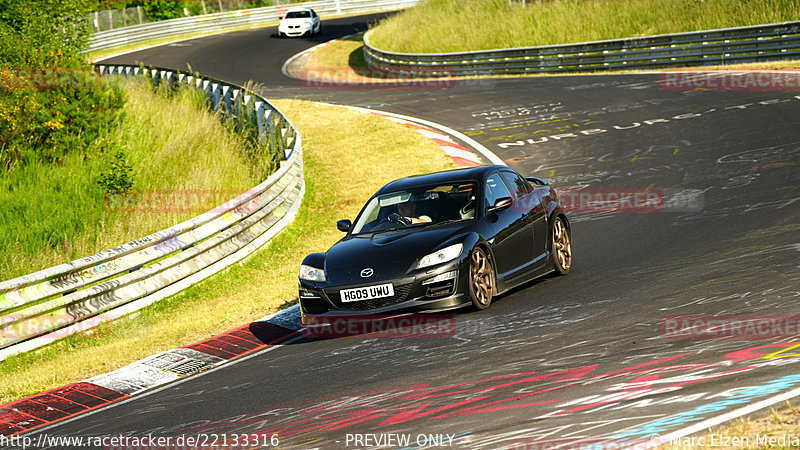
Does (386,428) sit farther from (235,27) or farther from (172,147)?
(235,27)

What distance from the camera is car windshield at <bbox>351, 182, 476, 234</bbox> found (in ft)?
32.0

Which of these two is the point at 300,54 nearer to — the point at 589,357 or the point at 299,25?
the point at 299,25

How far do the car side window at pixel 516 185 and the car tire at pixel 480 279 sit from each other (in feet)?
4.32

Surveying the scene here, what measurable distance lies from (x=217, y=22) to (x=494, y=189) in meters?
49.4

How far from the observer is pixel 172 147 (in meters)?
20.4

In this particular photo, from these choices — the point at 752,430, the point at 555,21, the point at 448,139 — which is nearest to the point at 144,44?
the point at 555,21

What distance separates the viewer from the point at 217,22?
56688 mm

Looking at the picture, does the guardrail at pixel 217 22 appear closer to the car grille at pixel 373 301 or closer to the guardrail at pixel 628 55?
the guardrail at pixel 628 55

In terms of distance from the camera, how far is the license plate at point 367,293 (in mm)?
8664

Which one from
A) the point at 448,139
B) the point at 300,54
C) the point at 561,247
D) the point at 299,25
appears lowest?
the point at 448,139

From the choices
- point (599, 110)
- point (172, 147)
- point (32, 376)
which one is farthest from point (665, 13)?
point (32, 376)

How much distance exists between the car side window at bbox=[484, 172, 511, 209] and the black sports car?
1cm

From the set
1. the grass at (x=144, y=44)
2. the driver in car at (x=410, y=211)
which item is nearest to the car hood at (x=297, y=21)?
the grass at (x=144, y=44)

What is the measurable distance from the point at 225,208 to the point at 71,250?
2397 mm
